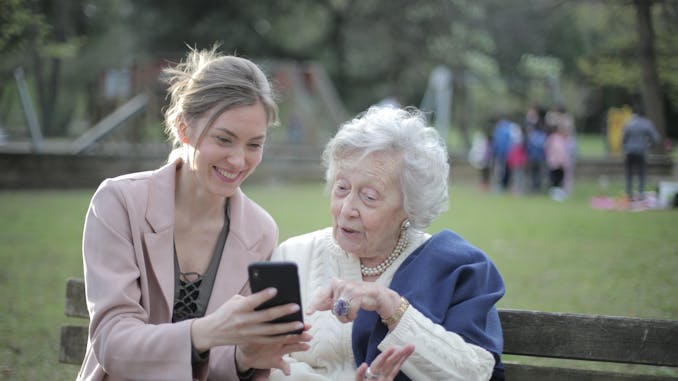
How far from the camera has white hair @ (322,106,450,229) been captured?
328cm

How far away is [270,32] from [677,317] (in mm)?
34601

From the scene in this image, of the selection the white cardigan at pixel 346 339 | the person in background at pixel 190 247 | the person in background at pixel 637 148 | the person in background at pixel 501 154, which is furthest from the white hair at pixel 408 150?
the person in background at pixel 501 154

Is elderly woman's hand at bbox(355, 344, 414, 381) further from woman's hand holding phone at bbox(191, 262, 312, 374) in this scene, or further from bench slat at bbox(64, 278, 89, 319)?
bench slat at bbox(64, 278, 89, 319)

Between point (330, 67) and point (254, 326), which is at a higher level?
point (254, 326)

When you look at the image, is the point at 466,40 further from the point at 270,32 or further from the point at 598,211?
the point at 598,211

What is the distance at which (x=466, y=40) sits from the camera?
3575 centimetres

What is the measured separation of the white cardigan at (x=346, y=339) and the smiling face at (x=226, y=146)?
0.43m

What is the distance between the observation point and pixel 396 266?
3320mm

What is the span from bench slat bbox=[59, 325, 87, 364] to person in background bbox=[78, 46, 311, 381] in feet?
3.52

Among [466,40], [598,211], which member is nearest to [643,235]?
[598,211]

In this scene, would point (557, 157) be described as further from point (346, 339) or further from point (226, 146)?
point (226, 146)

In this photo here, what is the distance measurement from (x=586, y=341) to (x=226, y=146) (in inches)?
69.3

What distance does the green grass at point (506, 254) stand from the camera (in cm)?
707

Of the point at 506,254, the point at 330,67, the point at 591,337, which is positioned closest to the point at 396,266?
the point at 591,337
